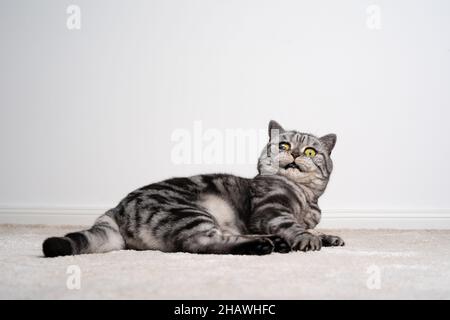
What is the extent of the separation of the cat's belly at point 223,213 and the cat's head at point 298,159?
334mm

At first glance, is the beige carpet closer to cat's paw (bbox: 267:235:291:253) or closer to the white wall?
cat's paw (bbox: 267:235:291:253)

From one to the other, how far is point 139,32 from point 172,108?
0.48 meters

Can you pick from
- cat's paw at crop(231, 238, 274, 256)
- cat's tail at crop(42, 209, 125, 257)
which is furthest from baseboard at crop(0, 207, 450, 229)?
cat's paw at crop(231, 238, 274, 256)

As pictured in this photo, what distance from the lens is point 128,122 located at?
2.82 meters

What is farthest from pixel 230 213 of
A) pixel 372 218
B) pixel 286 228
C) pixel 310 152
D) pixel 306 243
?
pixel 372 218

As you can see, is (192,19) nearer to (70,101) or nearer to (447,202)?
(70,101)

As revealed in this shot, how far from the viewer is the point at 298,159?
2.23 m

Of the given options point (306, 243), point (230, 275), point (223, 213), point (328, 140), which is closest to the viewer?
point (230, 275)

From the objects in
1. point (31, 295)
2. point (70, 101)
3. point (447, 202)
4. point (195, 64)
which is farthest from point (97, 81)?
point (447, 202)

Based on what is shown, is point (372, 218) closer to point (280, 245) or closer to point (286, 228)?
point (286, 228)

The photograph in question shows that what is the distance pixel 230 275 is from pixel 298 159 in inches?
39.8

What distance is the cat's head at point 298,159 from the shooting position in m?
2.24

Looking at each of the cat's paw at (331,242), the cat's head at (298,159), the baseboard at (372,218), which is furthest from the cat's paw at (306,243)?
the baseboard at (372,218)

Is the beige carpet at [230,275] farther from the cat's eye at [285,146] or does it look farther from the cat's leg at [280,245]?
the cat's eye at [285,146]
